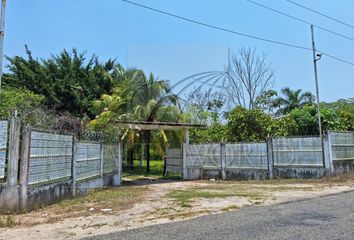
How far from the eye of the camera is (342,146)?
13.8 metres

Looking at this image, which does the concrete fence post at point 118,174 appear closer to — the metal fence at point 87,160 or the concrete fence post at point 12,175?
the metal fence at point 87,160

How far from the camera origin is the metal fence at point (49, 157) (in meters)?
7.38

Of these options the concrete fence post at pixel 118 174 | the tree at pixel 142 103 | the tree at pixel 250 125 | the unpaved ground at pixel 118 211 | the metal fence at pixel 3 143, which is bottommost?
the unpaved ground at pixel 118 211

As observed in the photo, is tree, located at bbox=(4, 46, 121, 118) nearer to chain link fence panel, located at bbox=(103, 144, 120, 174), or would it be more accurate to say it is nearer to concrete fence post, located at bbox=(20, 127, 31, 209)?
chain link fence panel, located at bbox=(103, 144, 120, 174)

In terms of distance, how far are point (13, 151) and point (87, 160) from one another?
160 inches

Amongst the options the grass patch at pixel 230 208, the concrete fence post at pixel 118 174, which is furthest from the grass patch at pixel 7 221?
the concrete fence post at pixel 118 174

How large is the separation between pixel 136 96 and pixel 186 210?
15065 mm

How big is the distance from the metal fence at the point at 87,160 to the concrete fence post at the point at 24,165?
2666mm

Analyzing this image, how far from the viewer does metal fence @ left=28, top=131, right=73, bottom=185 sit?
7375mm

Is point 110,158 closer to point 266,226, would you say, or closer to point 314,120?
point 266,226

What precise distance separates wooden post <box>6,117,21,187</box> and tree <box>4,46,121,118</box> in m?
16.6

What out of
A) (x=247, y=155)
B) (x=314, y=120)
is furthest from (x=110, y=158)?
(x=314, y=120)

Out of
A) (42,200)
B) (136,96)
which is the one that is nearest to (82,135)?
(42,200)

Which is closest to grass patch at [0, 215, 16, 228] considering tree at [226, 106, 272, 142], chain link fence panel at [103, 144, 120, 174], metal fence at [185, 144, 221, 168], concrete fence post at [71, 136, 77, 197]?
concrete fence post at [71, 136, 77, 197]
